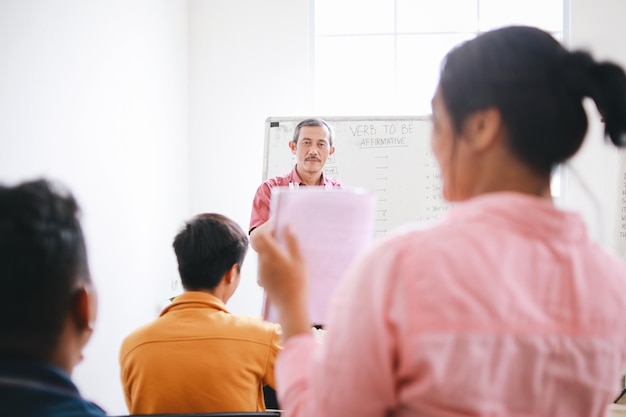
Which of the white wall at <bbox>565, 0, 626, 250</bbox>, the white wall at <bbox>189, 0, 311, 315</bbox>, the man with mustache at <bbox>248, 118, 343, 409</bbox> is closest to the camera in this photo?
the man with mustache at <bbox>248, 118, 343, 409</bbox>

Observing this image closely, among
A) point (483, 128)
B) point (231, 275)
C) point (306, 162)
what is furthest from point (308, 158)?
point (483, 128)

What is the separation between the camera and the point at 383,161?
3604 millimetres

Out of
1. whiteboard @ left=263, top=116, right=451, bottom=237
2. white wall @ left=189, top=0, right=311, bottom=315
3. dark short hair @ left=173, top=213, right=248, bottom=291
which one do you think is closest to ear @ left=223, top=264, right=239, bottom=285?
dark short hair @ left=173, top=213, right=248, bottom=291

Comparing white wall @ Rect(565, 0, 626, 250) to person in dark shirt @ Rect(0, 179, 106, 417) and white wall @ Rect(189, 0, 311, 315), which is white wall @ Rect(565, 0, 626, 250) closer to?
white wall @ Rect(189, 0, 311, 315)

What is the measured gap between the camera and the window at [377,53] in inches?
158

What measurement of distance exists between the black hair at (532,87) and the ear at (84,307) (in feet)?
1.81

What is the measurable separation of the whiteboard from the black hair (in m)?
2.95

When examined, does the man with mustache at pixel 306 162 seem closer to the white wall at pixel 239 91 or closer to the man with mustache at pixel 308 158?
the man with mustache at pixel 308 158

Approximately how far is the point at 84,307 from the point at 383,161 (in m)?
2.97

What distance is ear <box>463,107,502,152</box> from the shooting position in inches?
24.4

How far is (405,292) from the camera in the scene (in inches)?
22.2

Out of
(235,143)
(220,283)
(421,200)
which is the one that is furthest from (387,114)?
(220,283)

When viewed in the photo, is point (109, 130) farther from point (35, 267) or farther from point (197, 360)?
point (35, 267)

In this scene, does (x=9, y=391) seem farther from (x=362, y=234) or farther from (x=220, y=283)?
(x=220, y=283)
